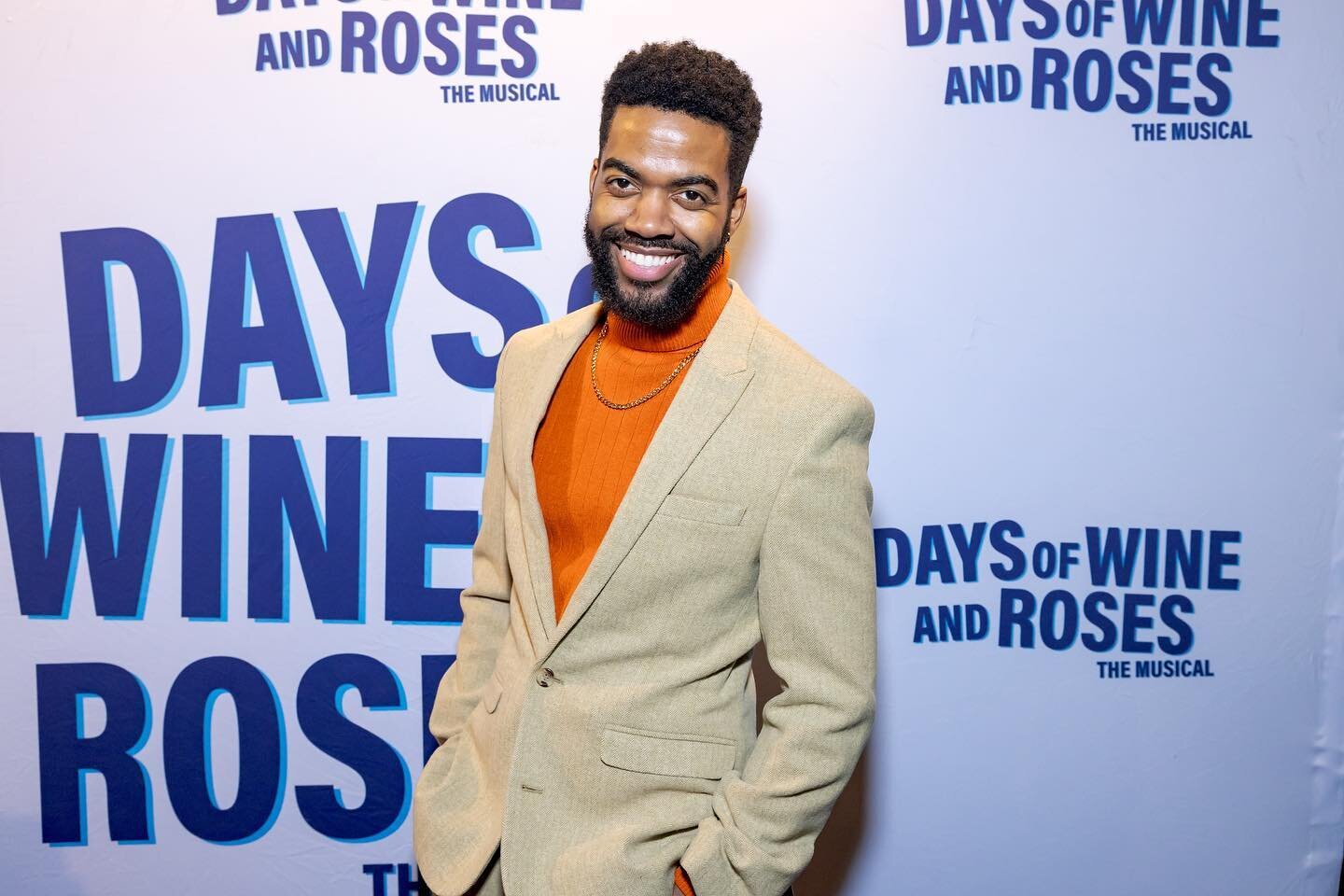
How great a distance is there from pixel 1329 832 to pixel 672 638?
1735 millimetres

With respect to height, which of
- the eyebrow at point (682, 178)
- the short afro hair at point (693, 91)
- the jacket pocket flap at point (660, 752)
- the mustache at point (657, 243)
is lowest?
the jacket pocket flap at point (660, 752)

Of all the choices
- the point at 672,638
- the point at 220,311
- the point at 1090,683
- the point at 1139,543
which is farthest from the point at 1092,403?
the point at 220,311

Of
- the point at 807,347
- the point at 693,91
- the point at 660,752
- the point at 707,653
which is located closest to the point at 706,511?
the point at 707,653

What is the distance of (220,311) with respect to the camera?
2.23 m

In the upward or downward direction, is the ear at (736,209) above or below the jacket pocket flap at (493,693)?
above

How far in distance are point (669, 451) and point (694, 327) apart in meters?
0.22

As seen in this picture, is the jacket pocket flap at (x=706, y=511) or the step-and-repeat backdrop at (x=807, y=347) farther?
the step-and-repeat backdrop at (x=807, y=347)

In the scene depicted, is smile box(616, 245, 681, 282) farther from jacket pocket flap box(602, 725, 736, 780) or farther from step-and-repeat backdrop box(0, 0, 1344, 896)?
step-and-repeat backdrop box(0, 0, 1344, 896)

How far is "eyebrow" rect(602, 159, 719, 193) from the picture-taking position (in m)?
1.46

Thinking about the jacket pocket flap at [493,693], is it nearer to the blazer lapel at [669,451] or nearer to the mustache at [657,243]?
the blazer lapel at [669,451]

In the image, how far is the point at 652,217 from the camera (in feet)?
4.78

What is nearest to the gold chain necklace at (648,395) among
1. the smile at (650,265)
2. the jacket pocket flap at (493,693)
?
the smile at (650,265)

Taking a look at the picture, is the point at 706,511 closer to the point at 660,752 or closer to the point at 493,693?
the point at 660,752

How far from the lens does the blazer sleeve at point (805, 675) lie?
136 cm
